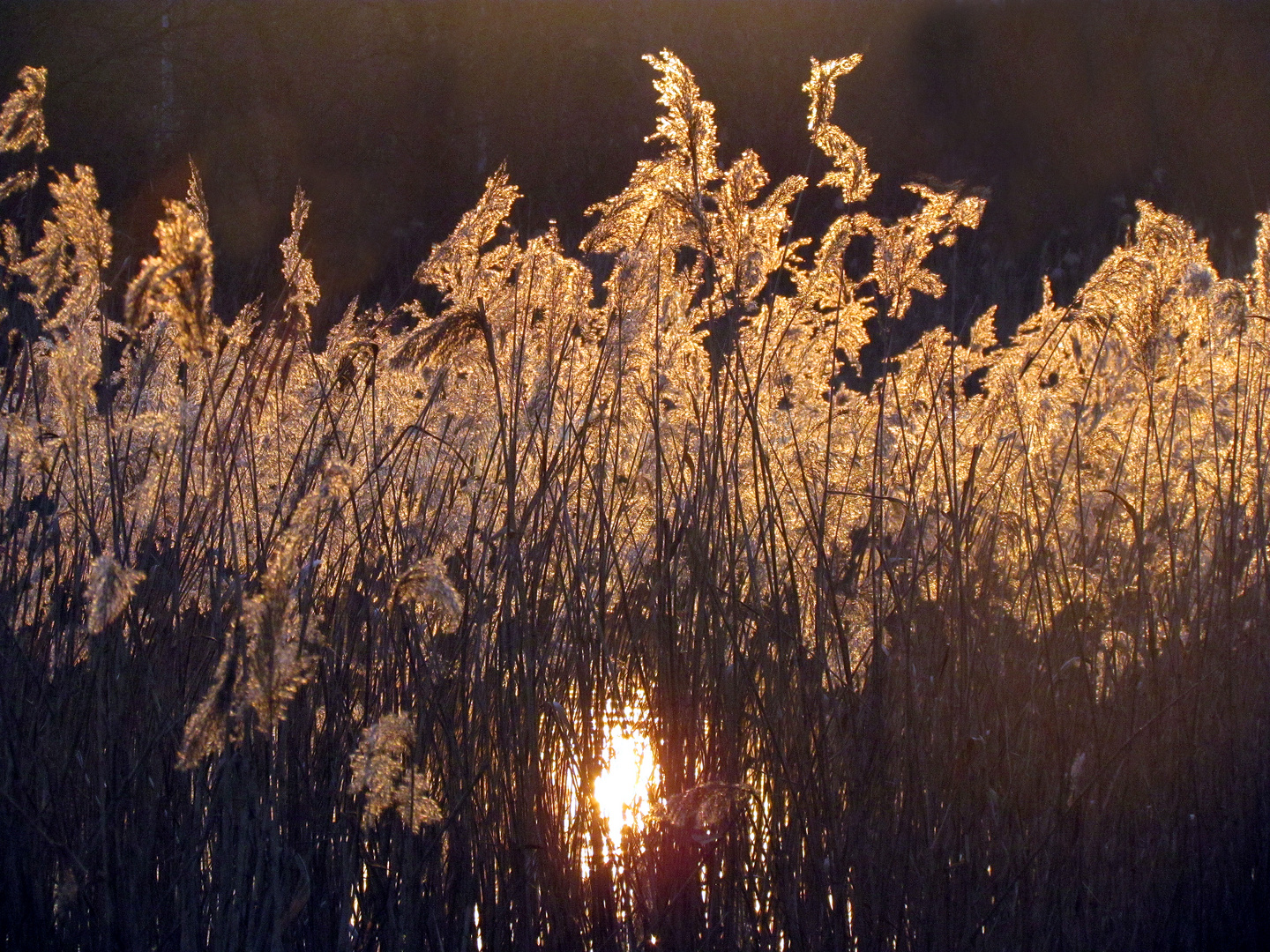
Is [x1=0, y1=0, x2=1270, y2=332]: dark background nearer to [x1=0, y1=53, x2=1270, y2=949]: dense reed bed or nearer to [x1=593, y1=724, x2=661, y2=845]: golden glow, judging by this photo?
[x1=0, y1=53, x2=1270, y2=949]: dense reed bed

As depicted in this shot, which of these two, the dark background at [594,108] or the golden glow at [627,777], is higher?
the dark background at [594,108]

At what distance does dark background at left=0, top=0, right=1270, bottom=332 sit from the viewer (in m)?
9.75

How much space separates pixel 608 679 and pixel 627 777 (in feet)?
0.54

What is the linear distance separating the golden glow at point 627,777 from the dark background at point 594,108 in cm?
687

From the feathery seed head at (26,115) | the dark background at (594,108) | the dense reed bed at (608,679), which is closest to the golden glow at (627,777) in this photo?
the dense reed bed at (608,679)

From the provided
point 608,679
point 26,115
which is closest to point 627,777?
point 608,679

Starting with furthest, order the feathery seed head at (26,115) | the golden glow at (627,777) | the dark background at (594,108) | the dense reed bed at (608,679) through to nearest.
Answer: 1. the dark background at (594,108)
2. the feathery seed head at (26,115)
3. the golden glow at (627,777)
4. the dense reed bed at (608,679)

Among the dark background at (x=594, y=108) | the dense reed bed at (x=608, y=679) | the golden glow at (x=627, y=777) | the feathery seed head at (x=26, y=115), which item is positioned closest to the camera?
the dense reed bed at (x=608, y=679)

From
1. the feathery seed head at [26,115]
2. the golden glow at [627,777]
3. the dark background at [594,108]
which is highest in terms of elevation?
the dark background at [594,108]

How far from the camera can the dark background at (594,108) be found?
32.0 ft

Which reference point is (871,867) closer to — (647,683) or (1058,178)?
(647,683)

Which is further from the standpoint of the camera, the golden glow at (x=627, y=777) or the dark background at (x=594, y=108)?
the dark background at (x=594, y=108)

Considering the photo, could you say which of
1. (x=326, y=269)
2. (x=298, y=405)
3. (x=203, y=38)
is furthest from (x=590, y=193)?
(x=298, y=405)

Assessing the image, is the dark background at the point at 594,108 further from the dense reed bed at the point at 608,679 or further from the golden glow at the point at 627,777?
the golden glow at the point at 627,777
